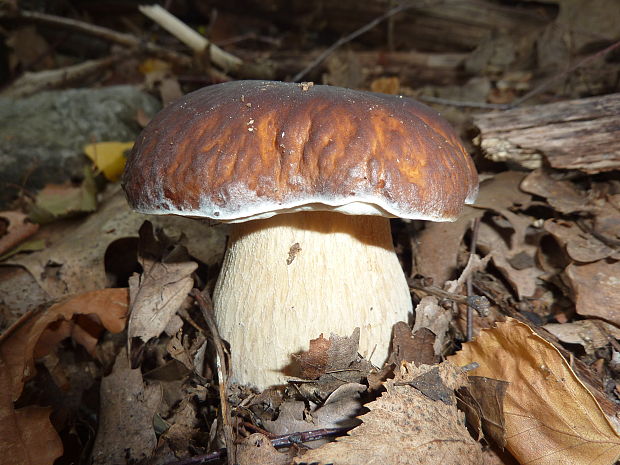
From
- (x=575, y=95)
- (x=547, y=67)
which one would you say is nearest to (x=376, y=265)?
(x=575, y=95)

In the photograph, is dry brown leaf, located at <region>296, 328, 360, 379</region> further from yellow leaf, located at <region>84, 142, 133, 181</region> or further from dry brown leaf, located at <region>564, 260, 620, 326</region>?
yellow leaf, located at <region>84, 142, 133, 181</region>

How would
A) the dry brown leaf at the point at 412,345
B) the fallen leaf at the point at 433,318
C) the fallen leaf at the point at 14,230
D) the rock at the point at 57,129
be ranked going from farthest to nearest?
the rock at the point at 57,129
the fallen leaf at the point at 14,230
the fallen leaf at the point at 433,318
the dry brown leaf at the point at 412,345

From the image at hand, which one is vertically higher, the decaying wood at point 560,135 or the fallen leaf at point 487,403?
the decaying wood at point 560,135

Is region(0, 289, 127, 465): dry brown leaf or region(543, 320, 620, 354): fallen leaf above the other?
region(543, 320, 620, 354): fallen leaf

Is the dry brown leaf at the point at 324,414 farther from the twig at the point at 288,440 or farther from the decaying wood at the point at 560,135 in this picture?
the decaying wood at the point at 560,135

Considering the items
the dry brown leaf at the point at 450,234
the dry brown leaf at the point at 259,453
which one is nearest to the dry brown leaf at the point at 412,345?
the dry brown leaf at the point at 450,234

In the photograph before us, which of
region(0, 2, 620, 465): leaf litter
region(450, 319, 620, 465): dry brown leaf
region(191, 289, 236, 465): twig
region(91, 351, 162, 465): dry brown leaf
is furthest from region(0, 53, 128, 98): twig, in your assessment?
region(450, 319, 620, 465): dry brown leaf
